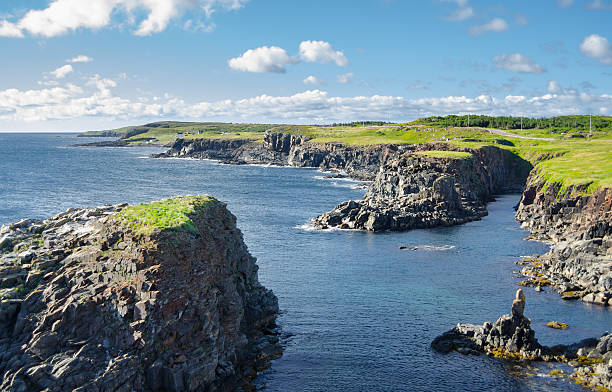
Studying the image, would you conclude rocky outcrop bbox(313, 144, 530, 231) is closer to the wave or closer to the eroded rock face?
the wave

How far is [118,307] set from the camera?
37.7 metres

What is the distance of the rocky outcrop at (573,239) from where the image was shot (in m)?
69.0

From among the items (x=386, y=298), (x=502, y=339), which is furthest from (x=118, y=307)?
(x=386, y=298)

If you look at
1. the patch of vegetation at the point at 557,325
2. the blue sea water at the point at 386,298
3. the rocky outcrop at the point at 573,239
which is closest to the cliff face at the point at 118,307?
the blue sea water at the point at 386,298

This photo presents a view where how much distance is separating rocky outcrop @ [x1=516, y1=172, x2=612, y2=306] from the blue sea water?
3.61m

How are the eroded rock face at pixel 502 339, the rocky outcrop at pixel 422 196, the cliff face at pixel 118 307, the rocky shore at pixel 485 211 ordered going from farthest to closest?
the rocky outcrop at pixel 422 196 → the rocky shore at pixel 485 211 → the eroded rock face at pixel 502 339 → the cliff face at pixel 118 307

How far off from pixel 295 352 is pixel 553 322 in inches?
1171

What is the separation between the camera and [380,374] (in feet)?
157

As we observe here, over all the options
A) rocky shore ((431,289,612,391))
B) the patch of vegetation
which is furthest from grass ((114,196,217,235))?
the patch of vegetation

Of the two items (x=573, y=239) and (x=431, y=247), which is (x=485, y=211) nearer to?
(x=431, y=247)

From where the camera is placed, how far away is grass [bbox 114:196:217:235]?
43062 mm

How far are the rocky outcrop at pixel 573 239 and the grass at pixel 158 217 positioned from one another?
49.0 metres

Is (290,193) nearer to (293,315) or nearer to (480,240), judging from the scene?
(480,240)

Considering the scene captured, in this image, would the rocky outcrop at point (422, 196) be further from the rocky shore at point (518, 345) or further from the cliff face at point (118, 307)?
the cliff face at point (118, 307)
